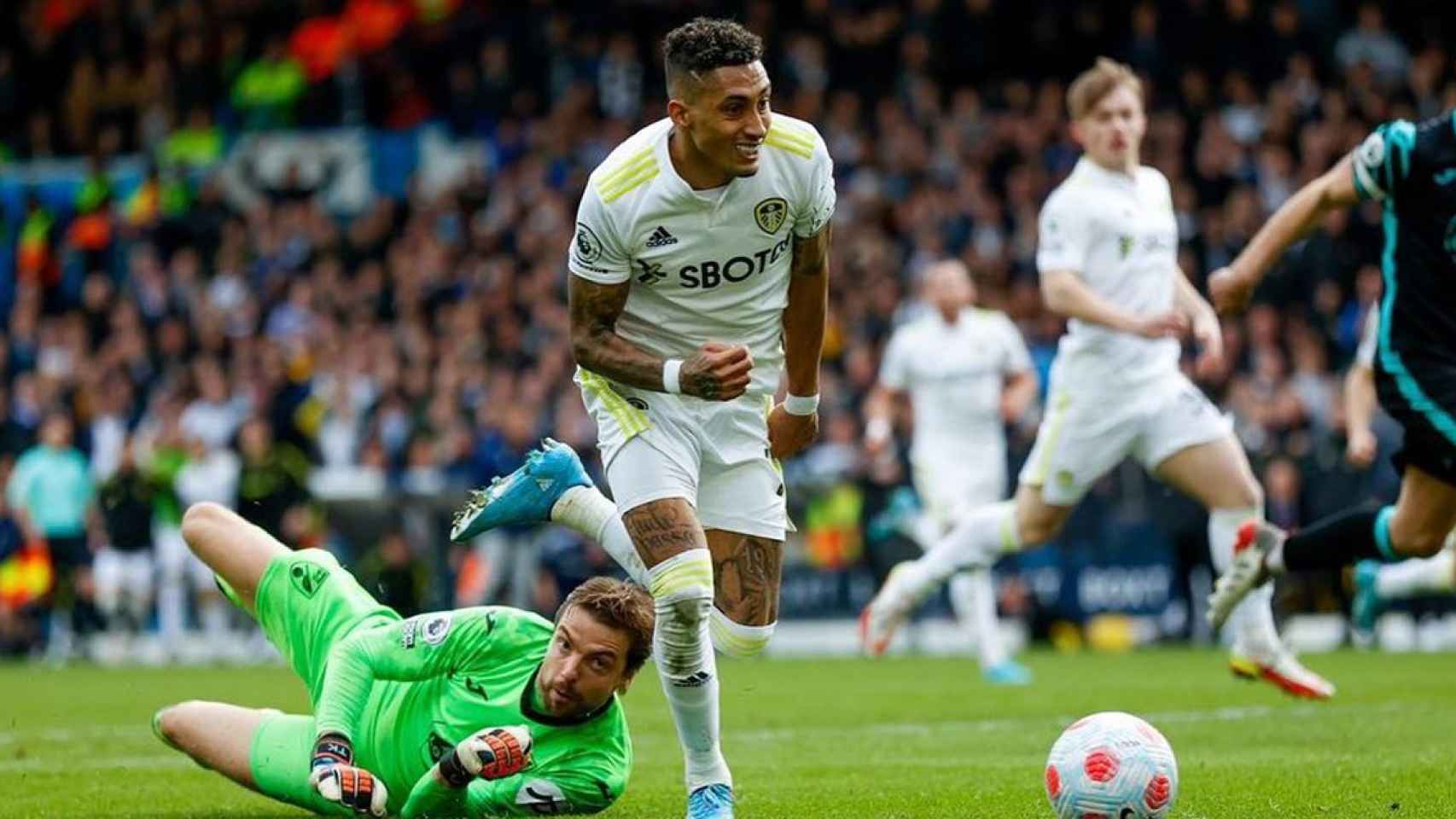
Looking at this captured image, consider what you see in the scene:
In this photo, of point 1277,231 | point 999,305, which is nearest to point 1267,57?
point 999,305

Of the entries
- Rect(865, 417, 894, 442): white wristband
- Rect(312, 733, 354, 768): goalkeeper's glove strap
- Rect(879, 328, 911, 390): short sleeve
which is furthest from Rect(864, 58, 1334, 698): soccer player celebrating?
Rect(312, 733, 354, 768): goalkeeper's glove strap

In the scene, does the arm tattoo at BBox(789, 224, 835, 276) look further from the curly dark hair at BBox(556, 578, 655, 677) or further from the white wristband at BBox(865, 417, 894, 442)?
the white wristband at BBox(865, 417, 894, 442)

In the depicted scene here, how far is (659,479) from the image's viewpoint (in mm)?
7176

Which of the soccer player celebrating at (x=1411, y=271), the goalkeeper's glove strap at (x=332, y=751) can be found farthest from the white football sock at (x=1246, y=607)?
the goalkeeper's glove strap at (x=332, y=751)

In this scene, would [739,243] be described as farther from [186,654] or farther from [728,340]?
[186,654]

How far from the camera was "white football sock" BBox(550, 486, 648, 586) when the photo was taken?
7648 millimetres

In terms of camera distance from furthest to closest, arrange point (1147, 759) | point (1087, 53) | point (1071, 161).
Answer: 1. point (1087, 53)
2. point (1071, 161)
3. point (1147, 759)

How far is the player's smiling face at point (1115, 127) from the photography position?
37.5 ft

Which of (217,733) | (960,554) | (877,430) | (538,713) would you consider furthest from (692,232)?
(877,430)

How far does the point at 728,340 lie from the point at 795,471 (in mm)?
12005

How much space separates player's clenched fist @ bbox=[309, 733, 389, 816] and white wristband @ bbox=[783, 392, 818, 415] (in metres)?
1.96

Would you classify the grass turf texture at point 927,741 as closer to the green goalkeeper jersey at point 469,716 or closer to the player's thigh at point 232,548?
the green goalkeeper jersey at point 469,716

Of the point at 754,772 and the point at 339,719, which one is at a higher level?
the point at 339,719

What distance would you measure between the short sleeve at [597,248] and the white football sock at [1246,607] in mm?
4366
